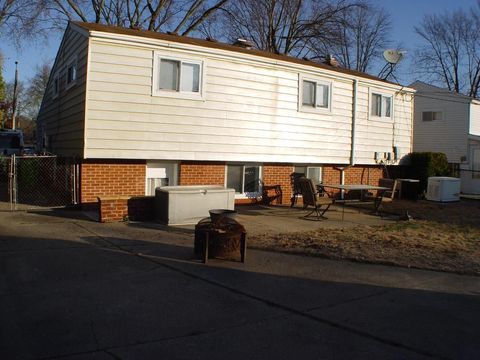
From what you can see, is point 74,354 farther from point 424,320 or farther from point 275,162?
point 275,162

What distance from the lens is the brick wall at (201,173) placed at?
493 inches

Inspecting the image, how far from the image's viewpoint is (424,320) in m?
4.95

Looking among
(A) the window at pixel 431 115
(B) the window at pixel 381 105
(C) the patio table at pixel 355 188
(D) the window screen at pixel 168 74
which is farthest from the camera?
(A) the window at pixel 431 115

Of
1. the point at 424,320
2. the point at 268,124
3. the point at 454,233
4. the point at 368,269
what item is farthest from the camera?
the point at 268,124

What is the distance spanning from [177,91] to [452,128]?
18866 mm

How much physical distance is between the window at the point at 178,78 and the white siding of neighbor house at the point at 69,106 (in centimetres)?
170

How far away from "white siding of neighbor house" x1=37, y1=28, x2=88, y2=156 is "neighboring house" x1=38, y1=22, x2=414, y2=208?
0.12 feet

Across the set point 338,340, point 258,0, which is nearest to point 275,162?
point 338,340

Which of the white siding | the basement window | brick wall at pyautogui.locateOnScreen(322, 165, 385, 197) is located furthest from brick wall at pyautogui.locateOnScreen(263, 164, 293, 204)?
the white siding

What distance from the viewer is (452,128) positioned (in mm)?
25844

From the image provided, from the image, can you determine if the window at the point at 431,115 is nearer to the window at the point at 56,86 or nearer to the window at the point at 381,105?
the window at the point at 381,105

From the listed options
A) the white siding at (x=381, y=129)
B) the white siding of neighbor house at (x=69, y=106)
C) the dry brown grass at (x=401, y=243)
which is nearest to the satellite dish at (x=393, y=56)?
the white siding at (x=381, y=129)

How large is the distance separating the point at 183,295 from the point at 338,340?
1926 millimetres

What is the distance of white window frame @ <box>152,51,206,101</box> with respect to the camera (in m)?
11.6
